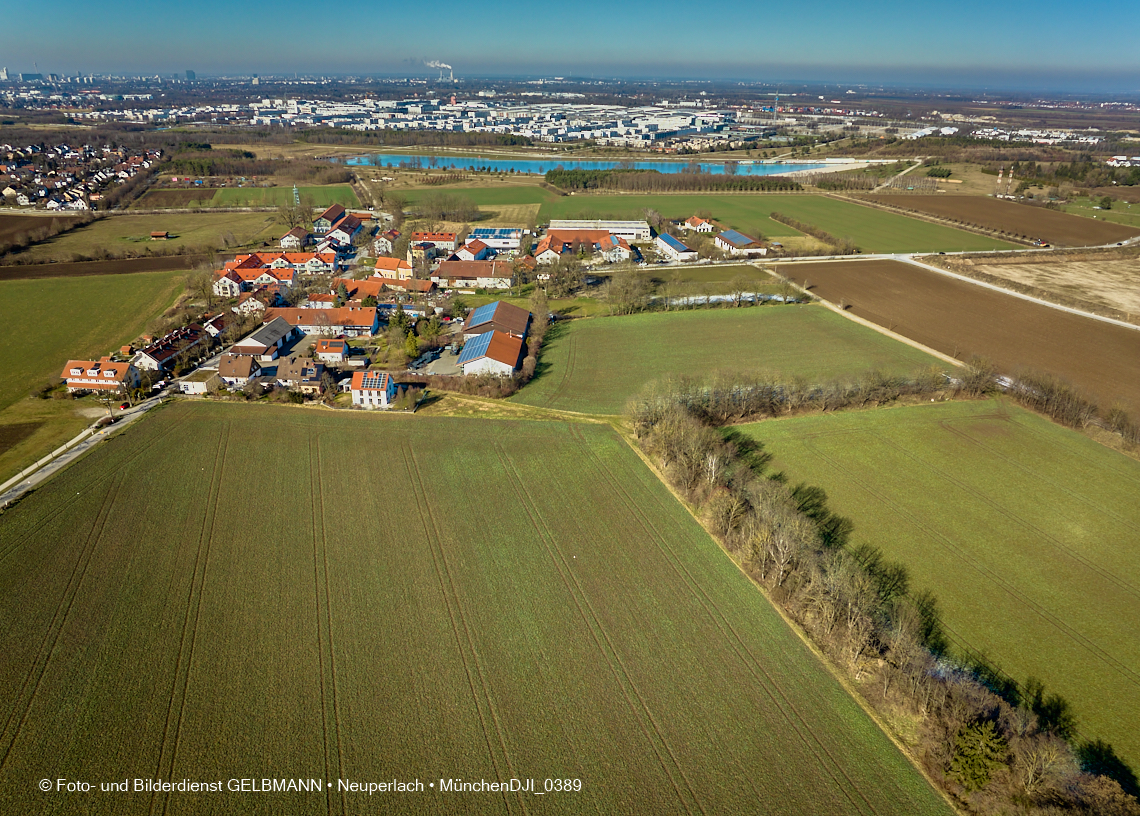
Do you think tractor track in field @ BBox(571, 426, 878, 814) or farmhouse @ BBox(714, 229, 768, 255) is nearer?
tractor track in field @ BBox(571, 426, 878, 814)

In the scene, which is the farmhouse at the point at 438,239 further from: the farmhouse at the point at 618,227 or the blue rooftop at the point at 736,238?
the blue rooftop at the point at 736,238

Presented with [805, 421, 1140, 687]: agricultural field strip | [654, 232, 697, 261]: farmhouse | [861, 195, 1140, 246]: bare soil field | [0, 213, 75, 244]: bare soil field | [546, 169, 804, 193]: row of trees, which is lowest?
[805, 421, 1140, 687]: agricultural field strip

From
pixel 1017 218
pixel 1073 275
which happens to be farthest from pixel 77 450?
pixel 1017 218

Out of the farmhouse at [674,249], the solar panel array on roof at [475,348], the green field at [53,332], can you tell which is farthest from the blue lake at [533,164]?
the solar panel array on roof at [475,348]

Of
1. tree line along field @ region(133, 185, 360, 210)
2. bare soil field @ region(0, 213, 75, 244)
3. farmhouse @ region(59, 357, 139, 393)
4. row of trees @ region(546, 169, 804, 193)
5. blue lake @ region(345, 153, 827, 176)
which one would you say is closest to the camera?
farmhouse @ region(59, 357, 139, 393)

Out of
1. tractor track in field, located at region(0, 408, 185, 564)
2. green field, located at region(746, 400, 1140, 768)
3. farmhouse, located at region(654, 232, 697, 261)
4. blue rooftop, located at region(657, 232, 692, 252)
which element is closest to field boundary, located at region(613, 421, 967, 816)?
green field, located at region(746, 400, 1140, 768)

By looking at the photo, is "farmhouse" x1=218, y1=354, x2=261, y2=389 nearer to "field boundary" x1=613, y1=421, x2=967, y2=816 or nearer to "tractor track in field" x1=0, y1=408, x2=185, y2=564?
"tractor track in field" x1=0, y1=408, x2=185, y2=564

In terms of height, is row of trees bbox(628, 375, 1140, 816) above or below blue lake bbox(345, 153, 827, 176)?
below
